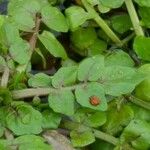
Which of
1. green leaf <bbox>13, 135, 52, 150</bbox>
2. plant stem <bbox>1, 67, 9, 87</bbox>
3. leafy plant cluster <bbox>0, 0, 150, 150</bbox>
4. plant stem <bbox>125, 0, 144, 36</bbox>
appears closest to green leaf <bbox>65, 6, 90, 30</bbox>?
leafy plant cluster <bbox>0, 0, 150, 150</bbox>

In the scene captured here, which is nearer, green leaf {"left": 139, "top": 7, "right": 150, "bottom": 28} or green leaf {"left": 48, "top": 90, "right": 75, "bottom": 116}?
green leaf {"left": 48, "top": 90, "right": 75, "bottom": 116}

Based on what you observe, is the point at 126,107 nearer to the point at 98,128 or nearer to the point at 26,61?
the point at 98,128

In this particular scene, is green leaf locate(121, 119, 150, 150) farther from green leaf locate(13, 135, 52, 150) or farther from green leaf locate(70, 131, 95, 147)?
green leaf locate(13, 135, 52, 150)

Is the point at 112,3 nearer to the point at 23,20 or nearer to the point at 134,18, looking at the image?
the point at 134,18

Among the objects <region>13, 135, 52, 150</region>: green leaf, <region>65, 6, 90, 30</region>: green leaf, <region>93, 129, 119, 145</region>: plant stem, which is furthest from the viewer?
<region>65, 6, 90, 30</region>: green leaf

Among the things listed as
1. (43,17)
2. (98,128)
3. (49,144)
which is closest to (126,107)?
(98,128)

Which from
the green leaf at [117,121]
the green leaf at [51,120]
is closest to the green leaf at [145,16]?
the green leaf at [117,121]

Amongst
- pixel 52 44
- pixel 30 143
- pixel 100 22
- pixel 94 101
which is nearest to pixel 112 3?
pixel 100 22

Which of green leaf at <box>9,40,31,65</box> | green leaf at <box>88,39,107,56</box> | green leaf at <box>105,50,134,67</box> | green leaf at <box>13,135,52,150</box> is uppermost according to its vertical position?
green leaf at <box>9,40,31,65</box>

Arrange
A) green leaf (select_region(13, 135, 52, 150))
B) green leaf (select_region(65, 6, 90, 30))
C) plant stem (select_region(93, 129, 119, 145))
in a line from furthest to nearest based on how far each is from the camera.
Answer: green leaf (select_region(65, 6, 90, 30)), plant stem (select_region(93, 129, 119, 145)), green leaf (select_region(13, 135, 52, 150))
